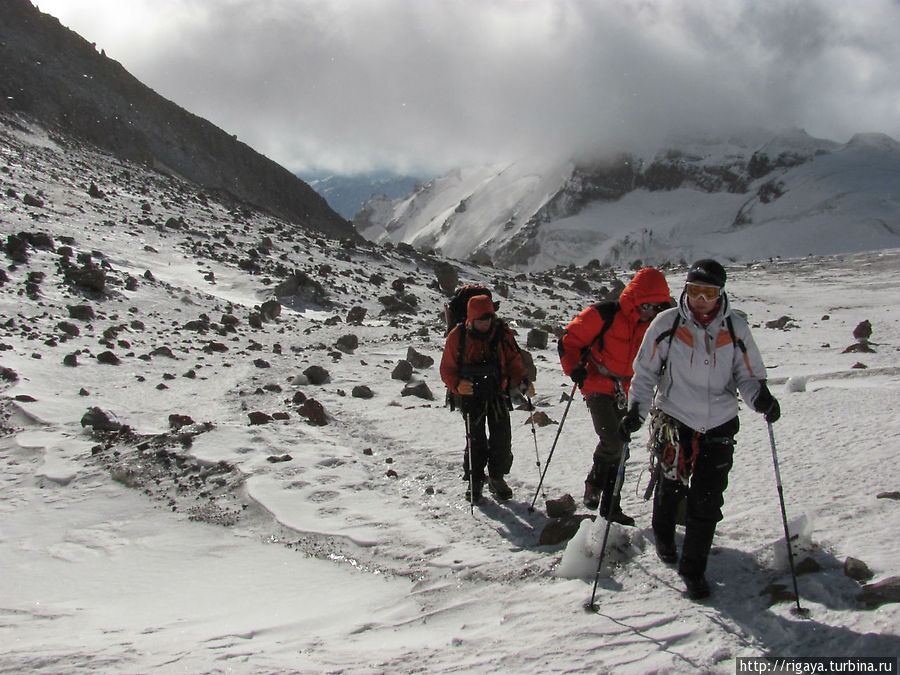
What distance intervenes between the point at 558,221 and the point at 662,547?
537ft

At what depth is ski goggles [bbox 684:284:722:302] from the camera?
3.47m

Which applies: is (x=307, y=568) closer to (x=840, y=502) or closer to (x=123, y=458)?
(x=123, y=458)

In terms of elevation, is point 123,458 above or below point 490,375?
below

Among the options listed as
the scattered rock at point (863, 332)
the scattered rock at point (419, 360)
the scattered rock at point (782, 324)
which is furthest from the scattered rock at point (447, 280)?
the scattered rock at point (863, 332)

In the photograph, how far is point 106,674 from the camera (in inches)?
118

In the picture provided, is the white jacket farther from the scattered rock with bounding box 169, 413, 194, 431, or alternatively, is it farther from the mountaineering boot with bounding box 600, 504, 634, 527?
the scattered rock with bounding box 169, 413, 194, 431

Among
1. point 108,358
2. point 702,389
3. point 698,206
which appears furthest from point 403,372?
point 698,206

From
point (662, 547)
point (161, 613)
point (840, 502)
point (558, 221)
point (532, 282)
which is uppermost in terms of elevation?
point (558, 221)

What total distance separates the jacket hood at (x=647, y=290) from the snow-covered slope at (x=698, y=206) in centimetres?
11702

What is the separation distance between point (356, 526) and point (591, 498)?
1.85 meters

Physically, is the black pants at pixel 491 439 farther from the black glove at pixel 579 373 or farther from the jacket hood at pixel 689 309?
the jacket hood at pixel 689 309

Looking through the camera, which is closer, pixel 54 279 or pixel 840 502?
pixel 840 502

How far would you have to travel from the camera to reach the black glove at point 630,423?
12.1ft

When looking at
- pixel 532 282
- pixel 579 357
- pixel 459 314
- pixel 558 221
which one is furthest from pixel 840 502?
pixel 558 221
